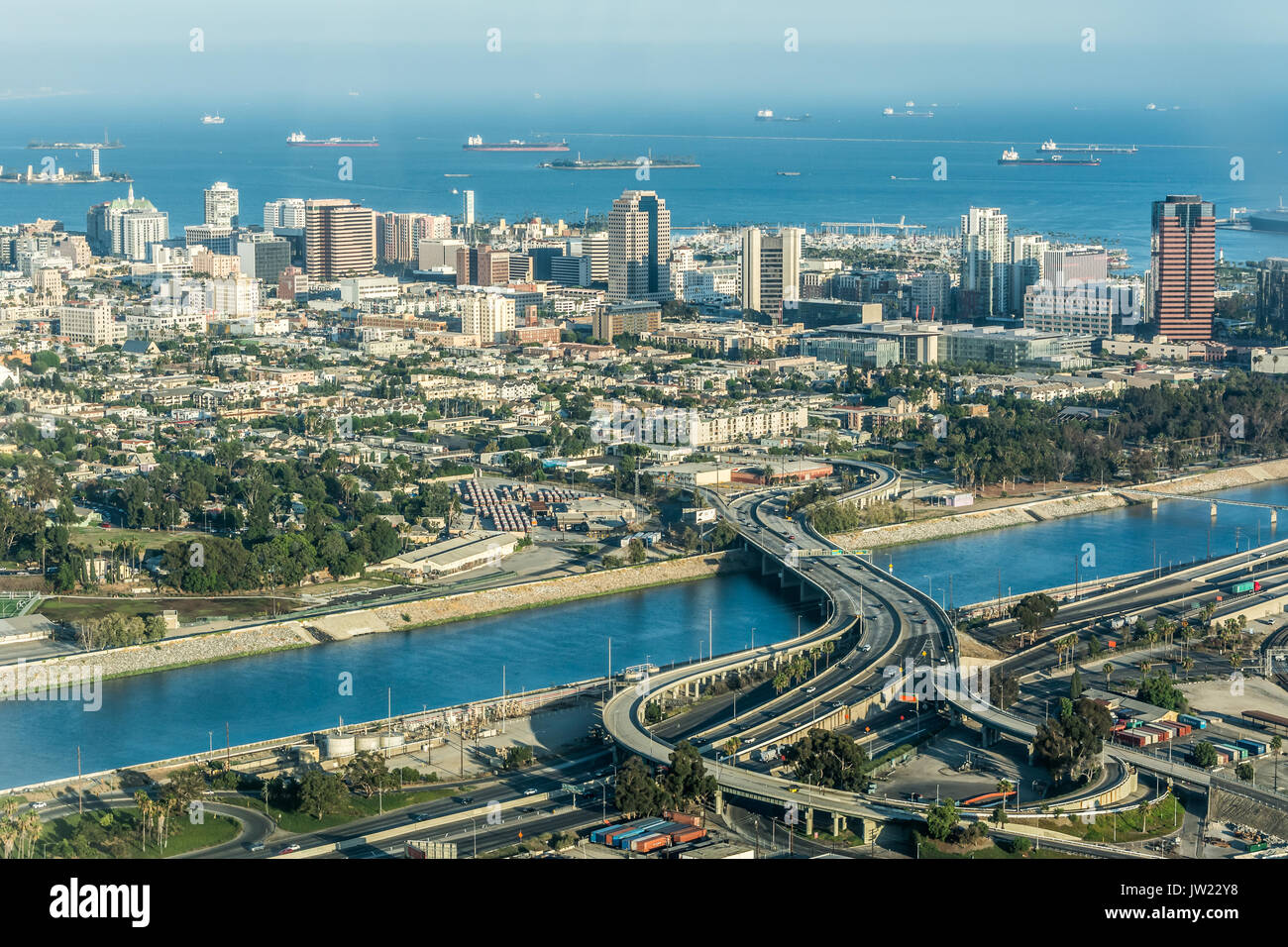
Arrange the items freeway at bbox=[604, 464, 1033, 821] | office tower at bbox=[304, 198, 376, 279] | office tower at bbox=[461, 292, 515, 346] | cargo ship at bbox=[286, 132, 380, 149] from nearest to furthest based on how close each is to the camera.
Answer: freeway at bbox=[604, 464, 1033, 821] → office tower at bbox=[461, 292, 515, 346] → office tower at bbox=[304, 198, 376, 279] → cargo ship at bbox=[286, 132, 380, 149]

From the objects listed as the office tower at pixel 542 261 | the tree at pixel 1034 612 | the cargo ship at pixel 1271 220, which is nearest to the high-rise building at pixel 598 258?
the office tower at pixel 542 261

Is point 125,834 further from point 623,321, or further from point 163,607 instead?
point 623,321

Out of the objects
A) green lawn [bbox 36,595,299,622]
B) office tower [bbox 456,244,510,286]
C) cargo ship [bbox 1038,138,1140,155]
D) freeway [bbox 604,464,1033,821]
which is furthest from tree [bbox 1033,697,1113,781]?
cargo ship [bbox 1038,138,1140,155]

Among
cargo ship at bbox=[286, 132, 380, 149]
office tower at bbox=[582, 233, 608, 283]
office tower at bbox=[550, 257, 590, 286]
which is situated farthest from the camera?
cargo ship at bbox=[286, 132, 380, 149]

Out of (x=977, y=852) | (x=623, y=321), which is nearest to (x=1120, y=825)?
(x=977, y=852)

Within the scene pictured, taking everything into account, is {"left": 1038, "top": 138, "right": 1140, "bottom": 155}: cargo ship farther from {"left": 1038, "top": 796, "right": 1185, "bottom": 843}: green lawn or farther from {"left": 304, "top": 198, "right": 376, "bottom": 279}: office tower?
{"left": 1038, "top": 796, "right": 1185, "bottom": 843}: green lawn

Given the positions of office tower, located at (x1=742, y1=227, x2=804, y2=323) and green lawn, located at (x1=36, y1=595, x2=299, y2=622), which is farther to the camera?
office tower, located at (x1=742, y1=227, x2=804, y2=323)
